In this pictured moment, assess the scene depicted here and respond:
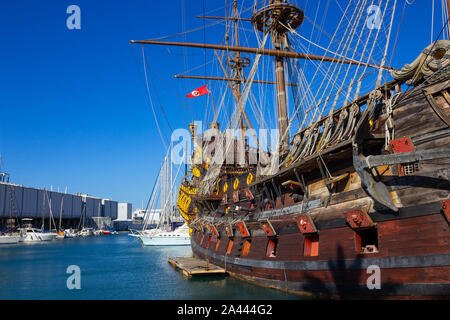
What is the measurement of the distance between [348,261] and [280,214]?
177 inches

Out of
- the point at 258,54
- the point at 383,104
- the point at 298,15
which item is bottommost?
the point at 383,104

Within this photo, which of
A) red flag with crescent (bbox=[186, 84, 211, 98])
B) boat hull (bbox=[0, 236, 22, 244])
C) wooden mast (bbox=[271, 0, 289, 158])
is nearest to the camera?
wooden mast (bbox=[271, 0, 289, 158])

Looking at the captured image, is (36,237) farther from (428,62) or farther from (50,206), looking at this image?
(428,62)

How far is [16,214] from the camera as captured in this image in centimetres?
8725

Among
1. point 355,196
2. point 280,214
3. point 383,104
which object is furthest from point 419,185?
point 280,214

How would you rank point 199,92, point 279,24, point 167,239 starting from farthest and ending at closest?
point 167,239, point 199,92, point 279,24

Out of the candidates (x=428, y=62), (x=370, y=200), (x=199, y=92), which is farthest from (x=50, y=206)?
(x=428, y=62)

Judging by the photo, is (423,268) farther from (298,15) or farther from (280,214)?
(298,15)

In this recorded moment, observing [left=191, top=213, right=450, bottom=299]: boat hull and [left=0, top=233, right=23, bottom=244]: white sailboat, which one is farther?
[left=0, top=233, right=23, bottom=244]: white sailboat

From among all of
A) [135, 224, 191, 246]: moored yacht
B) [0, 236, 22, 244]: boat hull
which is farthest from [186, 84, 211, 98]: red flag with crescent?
[0, 236, 22, 244]: boat hull

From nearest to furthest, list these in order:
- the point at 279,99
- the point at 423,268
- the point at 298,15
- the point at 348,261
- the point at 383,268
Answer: the point at 423,268 → the point at 383,268 → the point at 348,261 → the point at 279,99 → the point at 298,15

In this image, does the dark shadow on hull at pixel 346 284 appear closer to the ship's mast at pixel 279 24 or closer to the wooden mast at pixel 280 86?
the wooden mast at pixel 280 86

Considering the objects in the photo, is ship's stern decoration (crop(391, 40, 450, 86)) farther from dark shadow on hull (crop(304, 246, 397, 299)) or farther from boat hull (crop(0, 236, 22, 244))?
boat hull (crop(0, 236, 22, 244))

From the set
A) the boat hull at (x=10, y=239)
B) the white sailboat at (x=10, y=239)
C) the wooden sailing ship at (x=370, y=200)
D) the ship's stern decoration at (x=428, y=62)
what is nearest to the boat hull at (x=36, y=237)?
the white sailboat at (x=10, y=239)
